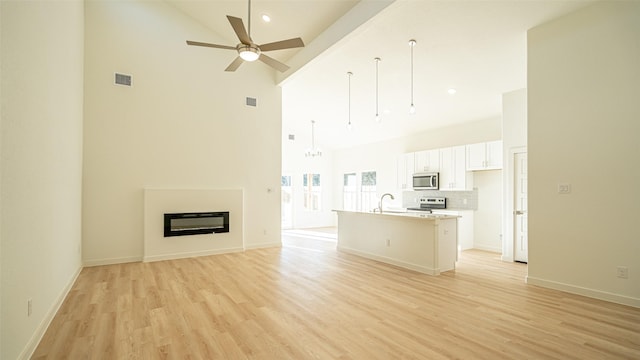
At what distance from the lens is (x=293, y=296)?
143 inches

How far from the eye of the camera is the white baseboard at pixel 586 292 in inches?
132

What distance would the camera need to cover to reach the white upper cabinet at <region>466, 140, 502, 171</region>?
630 centimetres

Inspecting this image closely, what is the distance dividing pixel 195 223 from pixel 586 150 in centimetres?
613

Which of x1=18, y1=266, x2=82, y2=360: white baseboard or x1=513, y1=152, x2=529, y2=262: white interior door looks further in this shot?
x1=513, y1=152, x2=529, y2=262: white interior door

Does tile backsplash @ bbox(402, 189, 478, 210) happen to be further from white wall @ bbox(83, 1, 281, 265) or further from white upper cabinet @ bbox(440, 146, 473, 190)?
white wall @ bbox(83, 1, 281, 265)

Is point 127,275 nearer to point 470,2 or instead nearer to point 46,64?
point 46,64

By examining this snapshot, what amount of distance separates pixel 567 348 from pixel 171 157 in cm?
605

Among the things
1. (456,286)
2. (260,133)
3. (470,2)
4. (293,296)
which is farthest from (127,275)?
(470,2)

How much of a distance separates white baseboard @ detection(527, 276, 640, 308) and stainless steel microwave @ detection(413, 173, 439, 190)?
362 cm

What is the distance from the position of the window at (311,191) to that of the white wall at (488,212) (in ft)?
18.5

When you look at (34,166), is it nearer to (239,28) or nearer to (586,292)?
(239,28)

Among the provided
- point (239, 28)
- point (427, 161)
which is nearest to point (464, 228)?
point (427, 161)

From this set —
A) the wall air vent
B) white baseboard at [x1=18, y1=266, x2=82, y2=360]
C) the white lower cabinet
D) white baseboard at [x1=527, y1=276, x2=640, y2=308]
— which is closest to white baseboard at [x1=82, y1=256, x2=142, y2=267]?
white baseboard at [x1=18, y1=266, x2=82, y2=360]

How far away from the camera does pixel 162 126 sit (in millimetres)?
5703
